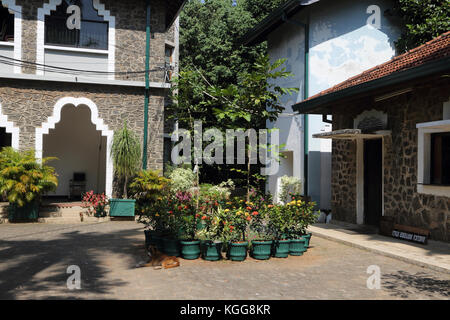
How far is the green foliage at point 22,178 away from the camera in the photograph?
37.6ft

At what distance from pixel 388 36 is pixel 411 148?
20.9 ft

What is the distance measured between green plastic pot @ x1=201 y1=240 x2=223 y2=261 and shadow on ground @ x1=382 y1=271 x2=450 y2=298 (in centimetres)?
280

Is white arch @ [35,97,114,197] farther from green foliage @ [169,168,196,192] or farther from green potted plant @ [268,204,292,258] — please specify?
green potted plant @ [268,204,292,258]

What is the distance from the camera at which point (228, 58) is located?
22109 millimetres

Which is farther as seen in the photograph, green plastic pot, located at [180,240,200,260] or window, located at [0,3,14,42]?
window, located at [0,3,14,42]

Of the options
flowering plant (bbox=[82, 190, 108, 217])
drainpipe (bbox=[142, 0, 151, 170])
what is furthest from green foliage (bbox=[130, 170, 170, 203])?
flowering plant (bbox=[82, 190, 108, 217])

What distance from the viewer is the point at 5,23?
14430 millimetres

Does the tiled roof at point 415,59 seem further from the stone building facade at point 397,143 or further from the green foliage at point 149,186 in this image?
the green foliage at point 149,186

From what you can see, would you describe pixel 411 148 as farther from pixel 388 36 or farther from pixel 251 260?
pixel 388 36

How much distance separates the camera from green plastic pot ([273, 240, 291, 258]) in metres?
7.93

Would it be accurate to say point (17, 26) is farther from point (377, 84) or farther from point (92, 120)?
point (377, 84)

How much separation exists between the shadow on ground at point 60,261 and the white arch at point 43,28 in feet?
19.4

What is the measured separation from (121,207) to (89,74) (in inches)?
178

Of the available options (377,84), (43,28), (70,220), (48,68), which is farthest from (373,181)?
(43,28)
